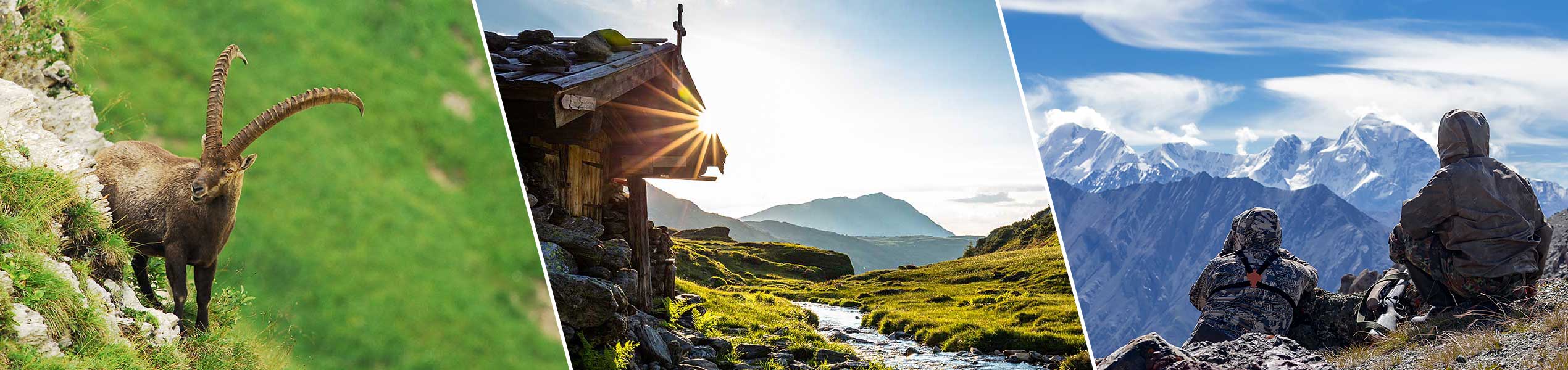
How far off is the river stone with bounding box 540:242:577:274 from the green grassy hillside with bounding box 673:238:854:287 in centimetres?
945

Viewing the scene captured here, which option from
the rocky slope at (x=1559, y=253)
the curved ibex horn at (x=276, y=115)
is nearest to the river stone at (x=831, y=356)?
the curved ibex horn at (x=276, y=115)

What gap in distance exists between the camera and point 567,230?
20.5 ft

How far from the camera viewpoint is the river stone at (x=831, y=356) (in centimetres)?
634

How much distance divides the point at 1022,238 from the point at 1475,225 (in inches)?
212

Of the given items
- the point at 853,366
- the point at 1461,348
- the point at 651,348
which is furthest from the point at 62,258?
the point at 1461,348

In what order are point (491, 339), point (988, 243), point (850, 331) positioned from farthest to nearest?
point (988, 243), point (491, 339), point (850, 331)

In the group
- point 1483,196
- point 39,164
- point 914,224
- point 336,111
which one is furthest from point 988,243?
point 39,164

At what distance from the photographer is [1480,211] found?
7898mm

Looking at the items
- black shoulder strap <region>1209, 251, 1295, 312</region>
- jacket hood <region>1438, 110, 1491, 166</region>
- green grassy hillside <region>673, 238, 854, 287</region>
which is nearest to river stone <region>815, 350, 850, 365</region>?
black shoulder strap <region>1209, 251, 1295, 312</region>

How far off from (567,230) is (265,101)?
3516mm

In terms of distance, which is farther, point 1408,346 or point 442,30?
point 442,30

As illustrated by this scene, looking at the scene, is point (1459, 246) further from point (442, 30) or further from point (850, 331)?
point (442, 30)

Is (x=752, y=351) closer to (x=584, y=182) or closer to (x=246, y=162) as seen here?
(x=584, y=182)

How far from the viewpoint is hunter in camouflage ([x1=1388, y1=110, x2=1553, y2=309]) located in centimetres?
787
